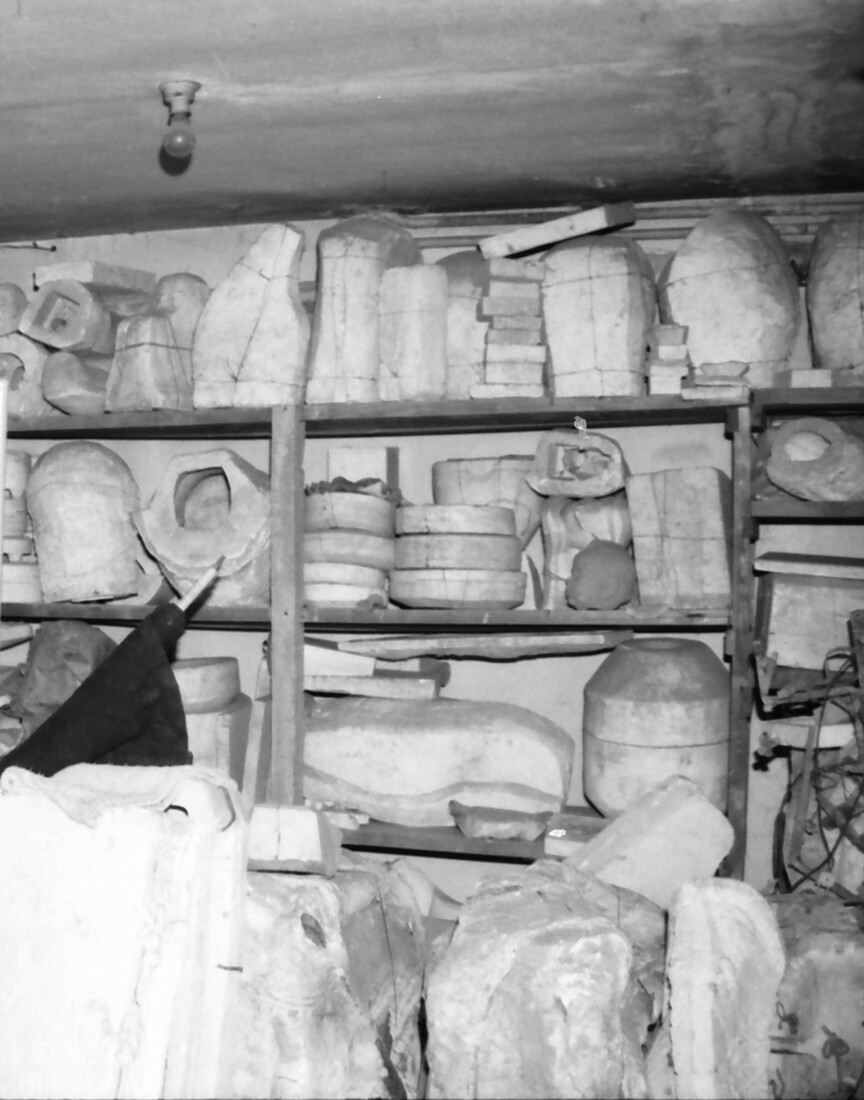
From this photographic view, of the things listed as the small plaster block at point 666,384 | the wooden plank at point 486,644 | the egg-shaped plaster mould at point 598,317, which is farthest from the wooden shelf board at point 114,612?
the small plaster block at point 666,384

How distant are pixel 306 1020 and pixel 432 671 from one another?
1280 mm

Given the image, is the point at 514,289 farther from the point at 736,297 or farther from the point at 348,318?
the point at 736,297

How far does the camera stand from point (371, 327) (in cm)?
337

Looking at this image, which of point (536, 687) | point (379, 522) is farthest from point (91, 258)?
point (536, 687)

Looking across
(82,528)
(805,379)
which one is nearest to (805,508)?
(805,379)

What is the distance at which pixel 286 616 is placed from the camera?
3312mm

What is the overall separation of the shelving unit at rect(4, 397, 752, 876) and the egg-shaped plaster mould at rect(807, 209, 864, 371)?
13.1 inches

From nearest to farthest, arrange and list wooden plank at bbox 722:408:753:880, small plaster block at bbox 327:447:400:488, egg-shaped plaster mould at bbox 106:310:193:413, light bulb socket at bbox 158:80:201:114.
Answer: light bulb socket at bbox 158:80:201:114 → wooden plank at bbox 722:408:753:880 → egg-shaped plaster mould at bbox 106:310:193:413 → small plaster block at bbox 327:447:400:488

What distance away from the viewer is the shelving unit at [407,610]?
10.1ft

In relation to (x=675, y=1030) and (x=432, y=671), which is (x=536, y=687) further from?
(x=675, y=1030)

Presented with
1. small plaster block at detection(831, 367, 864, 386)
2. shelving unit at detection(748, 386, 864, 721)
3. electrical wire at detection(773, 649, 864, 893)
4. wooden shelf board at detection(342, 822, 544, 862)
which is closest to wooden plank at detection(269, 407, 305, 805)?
wooden shelf board at detection(342, 822, 544, 862)

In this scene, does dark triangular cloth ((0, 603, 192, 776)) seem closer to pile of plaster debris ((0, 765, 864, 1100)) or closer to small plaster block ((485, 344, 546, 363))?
pile of plaster debris ((0, 765, 864, 1100))

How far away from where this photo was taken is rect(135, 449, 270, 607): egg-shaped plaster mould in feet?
11.1

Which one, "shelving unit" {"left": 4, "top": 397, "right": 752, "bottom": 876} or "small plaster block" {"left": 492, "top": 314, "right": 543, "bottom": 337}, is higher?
"small plaster block" {"left": 492, "top": 314, "right": 543, "bottom": 337}
